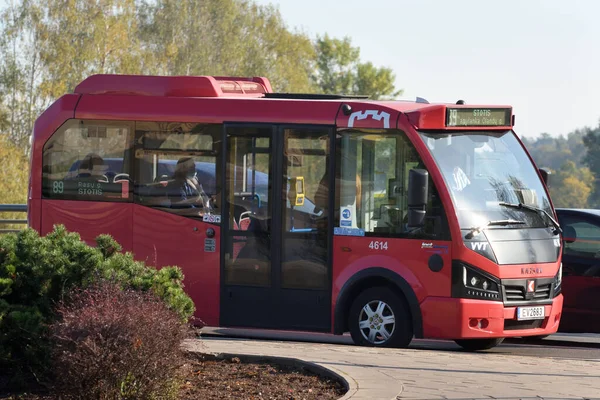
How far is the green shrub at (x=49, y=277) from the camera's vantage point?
28.7 feet

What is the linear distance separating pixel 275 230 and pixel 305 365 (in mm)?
3855

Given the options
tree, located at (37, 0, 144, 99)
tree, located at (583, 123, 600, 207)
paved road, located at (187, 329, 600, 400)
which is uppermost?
tree, located at (37, 0, 144, 99)

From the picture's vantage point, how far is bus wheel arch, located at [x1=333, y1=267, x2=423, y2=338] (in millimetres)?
12328

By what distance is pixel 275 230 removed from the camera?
43.2 ft

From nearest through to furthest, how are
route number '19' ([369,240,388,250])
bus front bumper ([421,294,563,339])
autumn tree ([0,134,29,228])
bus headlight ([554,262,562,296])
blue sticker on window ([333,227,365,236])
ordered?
bus front bumper ([421,294,563,339]) < route number '19' ([369,240,388,250]) < blue sticker on window ([333,227,365,236]) < bus headlight ([554,262,562,296]) < autumn tree ([0,134,29,228])

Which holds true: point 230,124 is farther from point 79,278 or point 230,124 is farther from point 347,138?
point 79,278

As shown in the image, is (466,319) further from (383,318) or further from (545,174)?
(545,174)

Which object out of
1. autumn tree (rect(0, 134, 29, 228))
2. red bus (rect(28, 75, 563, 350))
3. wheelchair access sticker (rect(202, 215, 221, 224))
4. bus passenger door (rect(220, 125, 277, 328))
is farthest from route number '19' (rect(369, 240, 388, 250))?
autumn tree (rect(0, 134, 29, 228))

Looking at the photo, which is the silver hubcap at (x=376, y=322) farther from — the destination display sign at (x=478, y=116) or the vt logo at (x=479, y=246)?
the destination display sign at (x=478, y=116)

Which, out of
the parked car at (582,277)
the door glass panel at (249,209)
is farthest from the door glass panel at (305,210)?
the parked car at (582,277)

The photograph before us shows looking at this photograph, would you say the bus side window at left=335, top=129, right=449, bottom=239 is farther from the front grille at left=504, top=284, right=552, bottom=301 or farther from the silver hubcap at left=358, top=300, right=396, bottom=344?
the front grille at left=504, top=284, right=552, bottom=301

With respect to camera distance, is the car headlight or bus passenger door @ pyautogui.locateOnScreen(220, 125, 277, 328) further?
bus passenger door @ pyautogui.locateOnScreen(220, 125, 277, 328)

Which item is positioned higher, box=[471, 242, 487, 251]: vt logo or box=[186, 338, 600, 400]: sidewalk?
box=[471, 242, 487, 251]: vt logo

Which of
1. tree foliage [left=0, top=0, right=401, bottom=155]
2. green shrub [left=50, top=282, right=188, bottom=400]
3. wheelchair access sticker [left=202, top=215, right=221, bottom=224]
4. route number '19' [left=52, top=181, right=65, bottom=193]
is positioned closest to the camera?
green shrub [left=50, top=282, right=188, bottom=400]
